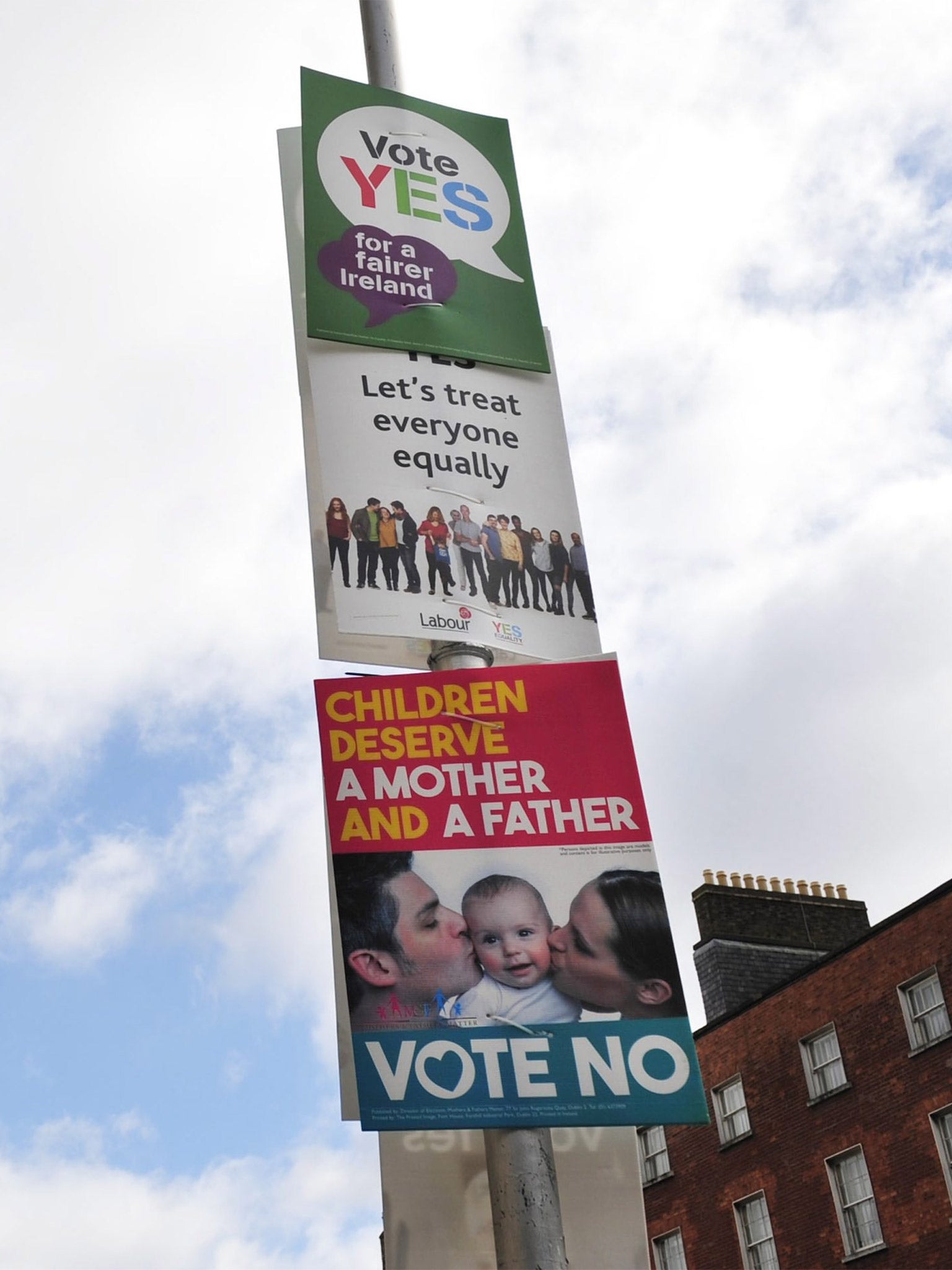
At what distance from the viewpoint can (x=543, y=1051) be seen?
36.9 feet

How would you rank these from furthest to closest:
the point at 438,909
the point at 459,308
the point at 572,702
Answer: the point at 459,308 < the point at 572,702 < the point at 438,909

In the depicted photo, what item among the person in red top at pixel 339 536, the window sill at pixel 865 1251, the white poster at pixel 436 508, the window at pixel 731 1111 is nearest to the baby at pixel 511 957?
the white poster at pixel 436 508

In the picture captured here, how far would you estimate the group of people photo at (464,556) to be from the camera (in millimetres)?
13641

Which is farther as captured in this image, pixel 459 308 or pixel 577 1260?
pixel 459 308

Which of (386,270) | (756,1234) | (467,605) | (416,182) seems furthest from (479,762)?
(756,1234)

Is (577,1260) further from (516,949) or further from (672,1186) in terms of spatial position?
(672,1186)

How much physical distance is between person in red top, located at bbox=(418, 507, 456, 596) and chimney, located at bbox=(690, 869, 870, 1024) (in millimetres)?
29814

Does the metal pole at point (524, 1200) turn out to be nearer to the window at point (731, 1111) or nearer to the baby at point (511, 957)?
the baby at point (511, 957)

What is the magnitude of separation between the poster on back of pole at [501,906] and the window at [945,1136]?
861 inches

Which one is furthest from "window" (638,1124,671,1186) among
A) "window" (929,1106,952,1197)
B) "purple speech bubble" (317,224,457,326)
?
"purple speech bubble" (317,224,457,326)

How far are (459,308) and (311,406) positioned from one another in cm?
209

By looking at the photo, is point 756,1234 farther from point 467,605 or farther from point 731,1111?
point 467,605

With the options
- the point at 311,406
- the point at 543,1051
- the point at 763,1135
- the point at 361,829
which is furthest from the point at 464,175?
the point at 763,1135

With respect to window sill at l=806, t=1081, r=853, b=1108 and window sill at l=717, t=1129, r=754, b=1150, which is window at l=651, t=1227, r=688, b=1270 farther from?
window sill at l=806, t=1081, r=853, b=1108
